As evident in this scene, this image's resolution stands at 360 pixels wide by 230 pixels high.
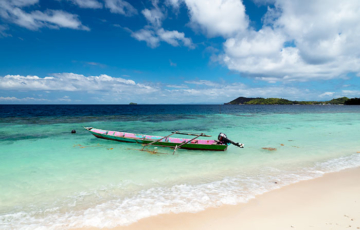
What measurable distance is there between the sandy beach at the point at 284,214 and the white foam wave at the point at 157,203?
0.40 meters

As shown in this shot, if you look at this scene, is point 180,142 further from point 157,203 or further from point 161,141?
point 157,203

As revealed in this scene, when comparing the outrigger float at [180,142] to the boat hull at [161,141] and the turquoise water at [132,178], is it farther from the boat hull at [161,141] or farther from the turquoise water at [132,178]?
the turquoise water at [132,178]

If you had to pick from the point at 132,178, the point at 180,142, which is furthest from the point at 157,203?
the point at 180,142

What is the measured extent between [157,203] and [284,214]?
4.26 m

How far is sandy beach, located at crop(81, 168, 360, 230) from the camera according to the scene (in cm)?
507

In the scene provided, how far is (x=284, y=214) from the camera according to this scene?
5.61m

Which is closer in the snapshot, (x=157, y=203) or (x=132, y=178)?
(x=157, y=203)

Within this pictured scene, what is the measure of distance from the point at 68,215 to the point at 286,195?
7985 millimetres

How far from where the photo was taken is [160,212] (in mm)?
5969

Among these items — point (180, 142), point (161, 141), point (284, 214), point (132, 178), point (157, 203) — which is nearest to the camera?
point (284, 214)

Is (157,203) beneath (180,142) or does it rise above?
beneath

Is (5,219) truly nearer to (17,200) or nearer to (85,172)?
(17,200)

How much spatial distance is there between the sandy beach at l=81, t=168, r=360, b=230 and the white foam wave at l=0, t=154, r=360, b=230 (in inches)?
15.8

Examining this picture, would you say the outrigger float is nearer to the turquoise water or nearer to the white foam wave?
the turquoise water
